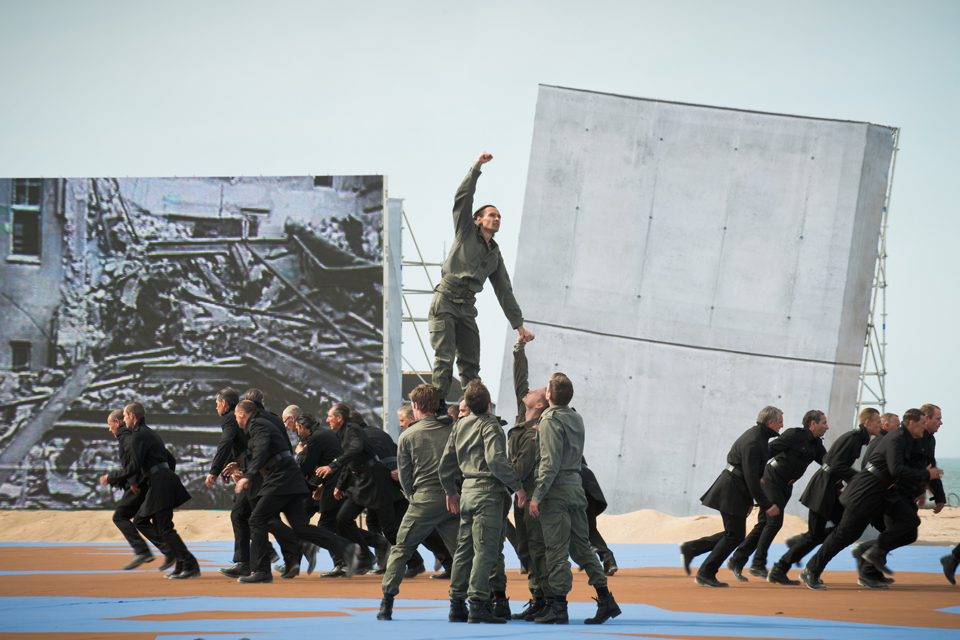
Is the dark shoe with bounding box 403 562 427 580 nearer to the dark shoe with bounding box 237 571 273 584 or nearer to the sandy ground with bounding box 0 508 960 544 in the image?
the dark shoe with bounding box 237 571 273 584

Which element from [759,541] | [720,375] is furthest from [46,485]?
[759,541]

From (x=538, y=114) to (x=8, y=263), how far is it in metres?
12.1

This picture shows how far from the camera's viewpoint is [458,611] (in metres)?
5.59

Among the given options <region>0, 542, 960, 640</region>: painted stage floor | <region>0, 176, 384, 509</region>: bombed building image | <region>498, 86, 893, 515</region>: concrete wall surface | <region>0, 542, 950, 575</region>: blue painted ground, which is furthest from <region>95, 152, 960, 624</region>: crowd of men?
<region>0, 176, 384, 509</region>: bombed building image

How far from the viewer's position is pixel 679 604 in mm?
6574

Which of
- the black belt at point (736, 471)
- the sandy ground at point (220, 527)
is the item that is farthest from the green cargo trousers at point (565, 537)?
the sandy ground at point (220, 527)

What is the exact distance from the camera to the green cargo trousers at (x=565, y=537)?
5.54 meters

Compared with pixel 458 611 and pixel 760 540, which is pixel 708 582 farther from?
pixel 458 611

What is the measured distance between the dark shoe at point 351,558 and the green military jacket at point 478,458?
2.82 metres

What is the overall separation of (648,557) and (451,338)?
627 cm

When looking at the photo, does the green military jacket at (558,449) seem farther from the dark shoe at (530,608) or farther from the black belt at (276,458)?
the black belt at (276,458)

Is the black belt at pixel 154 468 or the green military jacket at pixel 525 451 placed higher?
the green military jacket at pixel 525 451

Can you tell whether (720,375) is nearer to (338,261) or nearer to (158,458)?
(338,261)

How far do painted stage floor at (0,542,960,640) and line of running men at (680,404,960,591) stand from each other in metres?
0.29
